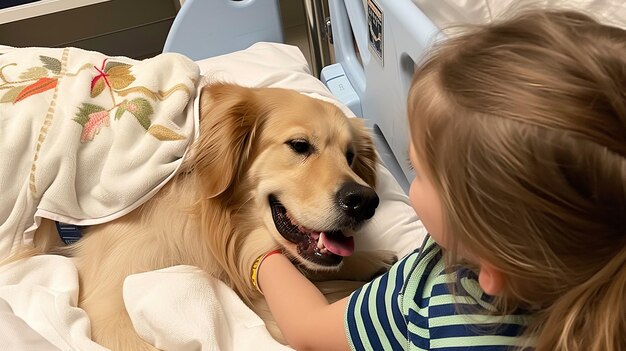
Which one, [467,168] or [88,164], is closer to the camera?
[467,168]

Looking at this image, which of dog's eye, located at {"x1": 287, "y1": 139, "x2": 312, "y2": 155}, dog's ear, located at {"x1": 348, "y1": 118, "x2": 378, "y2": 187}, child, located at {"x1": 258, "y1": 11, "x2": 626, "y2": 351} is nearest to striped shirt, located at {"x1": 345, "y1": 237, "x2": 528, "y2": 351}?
child, located at {"x1": 258, "y1": 11, "x2": 626, "y2": 351}

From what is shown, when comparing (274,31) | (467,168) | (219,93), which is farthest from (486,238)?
(274,31)

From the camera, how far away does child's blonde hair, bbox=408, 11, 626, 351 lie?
49cm

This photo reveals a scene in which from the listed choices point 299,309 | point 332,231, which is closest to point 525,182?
point 299,309

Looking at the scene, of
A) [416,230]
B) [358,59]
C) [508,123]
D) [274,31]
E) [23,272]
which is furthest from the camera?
[274,31]

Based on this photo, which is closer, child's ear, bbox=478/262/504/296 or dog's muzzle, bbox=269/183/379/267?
child's ear, bbox=478/262/504/296

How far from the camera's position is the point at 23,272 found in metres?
1.10

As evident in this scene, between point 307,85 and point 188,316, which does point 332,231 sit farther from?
point 307,85

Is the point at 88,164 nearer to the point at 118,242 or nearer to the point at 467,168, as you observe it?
the point at 118,242

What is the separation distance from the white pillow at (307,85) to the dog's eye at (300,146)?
0.19 metres

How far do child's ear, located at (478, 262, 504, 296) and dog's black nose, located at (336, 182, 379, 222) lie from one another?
1.49ft

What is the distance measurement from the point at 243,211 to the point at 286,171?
0.40 feet

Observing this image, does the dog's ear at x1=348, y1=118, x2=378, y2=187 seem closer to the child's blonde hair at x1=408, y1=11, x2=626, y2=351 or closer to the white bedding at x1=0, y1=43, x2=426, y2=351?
the white bedding at x1=0, y1=43, x2=426, y2=351

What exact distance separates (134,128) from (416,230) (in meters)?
0.61
